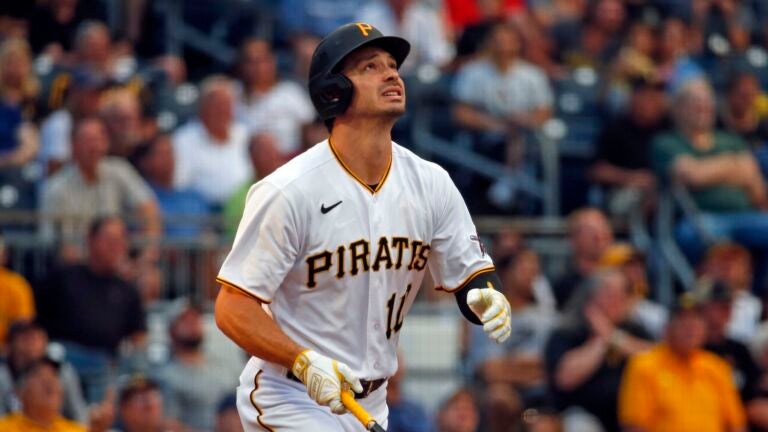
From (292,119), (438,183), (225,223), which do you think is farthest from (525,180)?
(438,183)

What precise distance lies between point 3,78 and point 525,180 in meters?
3.89

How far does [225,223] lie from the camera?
1057 centimetres

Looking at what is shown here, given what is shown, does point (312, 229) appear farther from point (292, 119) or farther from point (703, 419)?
point (292, 119)

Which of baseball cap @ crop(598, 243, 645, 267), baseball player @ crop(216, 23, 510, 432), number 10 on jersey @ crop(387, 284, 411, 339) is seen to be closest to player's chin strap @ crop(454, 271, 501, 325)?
baseball player @ crop(216, 23, 510, 432)

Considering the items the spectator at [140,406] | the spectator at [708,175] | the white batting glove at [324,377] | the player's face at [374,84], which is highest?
the player's face at [374,84]

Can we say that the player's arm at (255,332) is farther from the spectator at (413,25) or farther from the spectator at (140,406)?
the spectator at (413,25)

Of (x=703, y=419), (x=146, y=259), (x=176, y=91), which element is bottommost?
(x=703, y=419)

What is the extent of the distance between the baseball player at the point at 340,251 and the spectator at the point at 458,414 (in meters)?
3.79

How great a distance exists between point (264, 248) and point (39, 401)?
3.79 meters

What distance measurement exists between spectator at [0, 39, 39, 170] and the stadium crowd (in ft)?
0.06

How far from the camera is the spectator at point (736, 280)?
11188mm

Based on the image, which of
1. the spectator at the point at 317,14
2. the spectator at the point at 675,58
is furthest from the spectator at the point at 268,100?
the spectator at the point at 675,58

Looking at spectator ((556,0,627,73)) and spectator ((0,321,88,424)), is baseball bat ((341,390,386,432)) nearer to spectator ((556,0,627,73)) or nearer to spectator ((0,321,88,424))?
spectator ((0,321,88,424))

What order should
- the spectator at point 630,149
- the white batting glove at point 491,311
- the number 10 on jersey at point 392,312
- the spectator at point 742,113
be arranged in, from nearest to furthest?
the white batting glove at point 491,311, the number 10 on jersey at point 392,312, the spectator at point 630,149, the spectator at point 742,113
